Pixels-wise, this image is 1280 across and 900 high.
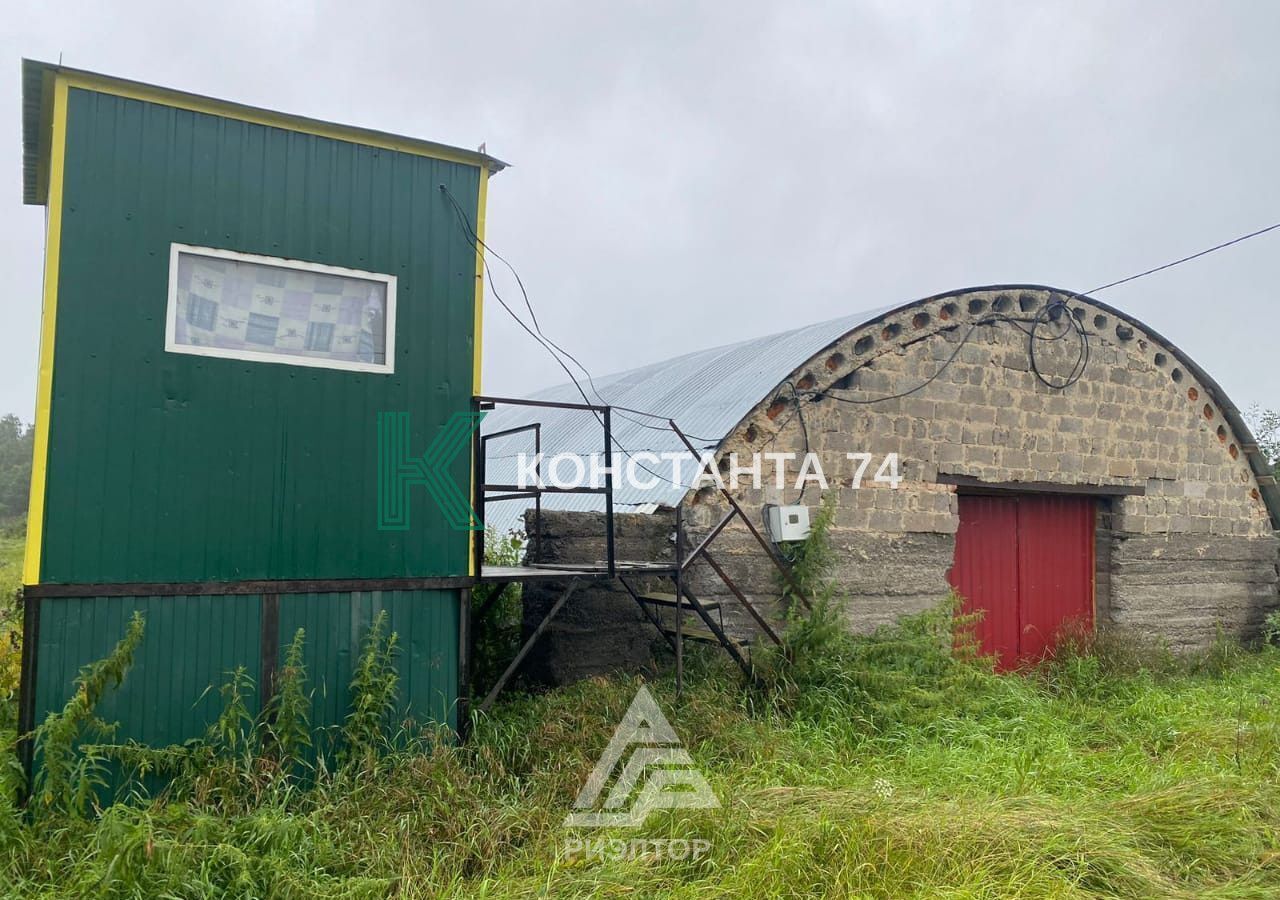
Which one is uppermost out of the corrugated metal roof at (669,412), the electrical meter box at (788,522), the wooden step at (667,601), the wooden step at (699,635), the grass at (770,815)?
the corrugated metal roof at (669,412)

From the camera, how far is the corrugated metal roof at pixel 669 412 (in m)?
8.65

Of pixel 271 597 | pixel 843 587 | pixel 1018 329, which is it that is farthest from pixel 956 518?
pixel 271 597

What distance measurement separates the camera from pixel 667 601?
25.0 feet

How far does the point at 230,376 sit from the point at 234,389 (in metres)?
0.08

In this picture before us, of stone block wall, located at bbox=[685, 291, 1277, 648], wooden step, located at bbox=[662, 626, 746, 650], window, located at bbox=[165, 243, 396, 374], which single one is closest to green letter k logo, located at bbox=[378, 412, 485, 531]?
window, located at bbox=[165, 243, 396, 374]

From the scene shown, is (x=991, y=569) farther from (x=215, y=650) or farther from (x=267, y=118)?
(x=267, y=118)

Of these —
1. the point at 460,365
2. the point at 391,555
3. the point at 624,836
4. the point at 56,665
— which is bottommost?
the point at 624,836

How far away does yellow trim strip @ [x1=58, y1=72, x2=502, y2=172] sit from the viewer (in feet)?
18.5

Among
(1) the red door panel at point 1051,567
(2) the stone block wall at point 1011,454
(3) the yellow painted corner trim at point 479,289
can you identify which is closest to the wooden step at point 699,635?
(2) the stone block wall at point 1011,454

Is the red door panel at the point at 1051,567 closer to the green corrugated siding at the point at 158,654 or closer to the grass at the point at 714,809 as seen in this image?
the grass at the point at 714,809

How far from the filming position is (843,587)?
901 cm

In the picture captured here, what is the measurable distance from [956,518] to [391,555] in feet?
18.9

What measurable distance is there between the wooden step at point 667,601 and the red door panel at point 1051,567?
417 cm

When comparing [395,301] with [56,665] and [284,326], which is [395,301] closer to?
[284,326]
